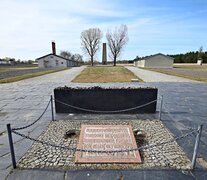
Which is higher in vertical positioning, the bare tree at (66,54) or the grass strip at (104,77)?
the bare tree at (66,54)

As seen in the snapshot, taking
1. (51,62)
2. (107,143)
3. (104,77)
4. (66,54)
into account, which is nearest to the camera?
→ (107,143)

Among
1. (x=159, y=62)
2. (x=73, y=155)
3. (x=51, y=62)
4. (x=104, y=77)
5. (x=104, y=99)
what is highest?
(x=159, y=62)

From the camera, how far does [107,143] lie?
11.7 ft

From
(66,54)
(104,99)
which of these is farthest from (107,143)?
(66,54)

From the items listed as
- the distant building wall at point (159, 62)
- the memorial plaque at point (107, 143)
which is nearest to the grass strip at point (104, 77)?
the memorial plaque at point (107, 143)

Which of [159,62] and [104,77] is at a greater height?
[159,62]

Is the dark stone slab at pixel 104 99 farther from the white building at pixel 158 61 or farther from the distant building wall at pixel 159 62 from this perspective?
the distant building wall at pixel 159 62

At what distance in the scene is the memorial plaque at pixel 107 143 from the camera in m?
3.02

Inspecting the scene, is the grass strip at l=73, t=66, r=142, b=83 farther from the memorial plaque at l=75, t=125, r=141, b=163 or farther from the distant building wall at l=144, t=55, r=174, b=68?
the distant building wall at l=144, t=55, r=174, b=68

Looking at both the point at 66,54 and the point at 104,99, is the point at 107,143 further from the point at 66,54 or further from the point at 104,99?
the point at 66,54

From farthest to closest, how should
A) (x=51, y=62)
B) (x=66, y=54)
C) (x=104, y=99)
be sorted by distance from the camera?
(x=66, y=54) < (x=51, y=62) < (x=104, y=99)

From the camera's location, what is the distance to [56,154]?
319 cm

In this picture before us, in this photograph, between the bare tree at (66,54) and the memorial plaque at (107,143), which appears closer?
the memorial plaque at (107,143)

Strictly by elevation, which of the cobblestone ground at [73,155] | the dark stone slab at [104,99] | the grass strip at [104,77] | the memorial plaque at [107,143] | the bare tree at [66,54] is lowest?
the grass strip at [104,77]
